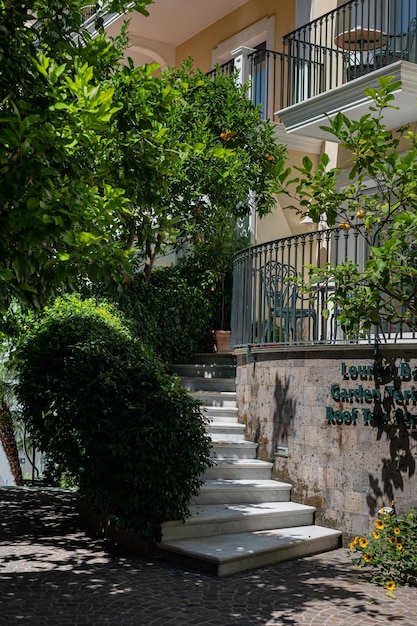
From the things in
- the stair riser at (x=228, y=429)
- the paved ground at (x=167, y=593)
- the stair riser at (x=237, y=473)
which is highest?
the stair riser at (x=228, y=429)

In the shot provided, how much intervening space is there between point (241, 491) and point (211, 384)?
11.8ft

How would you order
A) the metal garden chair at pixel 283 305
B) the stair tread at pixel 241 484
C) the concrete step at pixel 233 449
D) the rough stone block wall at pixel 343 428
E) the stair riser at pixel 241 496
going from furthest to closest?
1. the concrete step at pixel 233 449
2. the metal garden chair at pixel 283 305
3. the stair tread at pixel 241 484
4. the stair riser at pixel 241 496
5. the rough stone block wall at pixel 343 428

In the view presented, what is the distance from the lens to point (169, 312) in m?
14.0

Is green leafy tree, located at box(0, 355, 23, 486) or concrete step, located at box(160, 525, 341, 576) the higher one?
green leafy tree, located at box(0, 355, 23, 486)

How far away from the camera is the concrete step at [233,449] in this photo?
1015 cm

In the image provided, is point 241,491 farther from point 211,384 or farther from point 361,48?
point 361,48

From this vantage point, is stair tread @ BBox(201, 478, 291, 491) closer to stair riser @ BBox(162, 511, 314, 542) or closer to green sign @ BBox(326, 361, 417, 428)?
stair riser @ BBox(162, 511, 314, 542)

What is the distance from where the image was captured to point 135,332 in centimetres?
1317

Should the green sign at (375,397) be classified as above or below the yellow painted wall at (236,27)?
below

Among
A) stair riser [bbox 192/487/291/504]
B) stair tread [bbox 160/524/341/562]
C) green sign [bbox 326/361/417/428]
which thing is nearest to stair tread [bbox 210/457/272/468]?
stair riser [bbox 192/487/291/504]

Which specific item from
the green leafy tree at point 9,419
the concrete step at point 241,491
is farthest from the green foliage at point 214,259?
the concrete step at point 241,491

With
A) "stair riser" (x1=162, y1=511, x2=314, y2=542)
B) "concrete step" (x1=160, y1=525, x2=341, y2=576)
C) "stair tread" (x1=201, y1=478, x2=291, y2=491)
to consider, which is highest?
"stair tread" (x1=201, y1=478, x2=291, y2=491)

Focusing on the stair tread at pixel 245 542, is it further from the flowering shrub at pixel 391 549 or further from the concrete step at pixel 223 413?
the concrete step at pixel 223 413

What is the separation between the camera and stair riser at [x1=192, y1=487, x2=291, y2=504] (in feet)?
29.5
